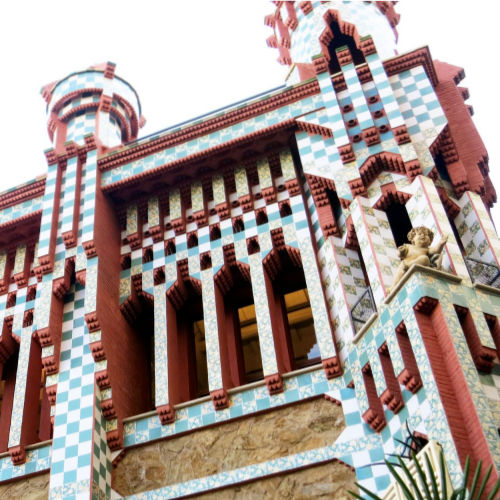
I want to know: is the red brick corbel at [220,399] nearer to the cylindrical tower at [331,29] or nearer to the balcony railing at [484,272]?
the balcony railing at [484,272]

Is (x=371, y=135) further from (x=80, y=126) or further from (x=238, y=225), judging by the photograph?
(x=80, y=126)

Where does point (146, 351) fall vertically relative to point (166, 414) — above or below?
above

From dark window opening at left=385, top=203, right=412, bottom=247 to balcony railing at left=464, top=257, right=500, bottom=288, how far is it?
2.09 metres

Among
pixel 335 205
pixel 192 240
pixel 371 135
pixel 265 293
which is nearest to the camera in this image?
pixel 265 293

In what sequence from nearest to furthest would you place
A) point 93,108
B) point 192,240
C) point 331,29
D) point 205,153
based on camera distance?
1. point 192,240
2. point 205,153
3. point 331,29
4. point 93,108

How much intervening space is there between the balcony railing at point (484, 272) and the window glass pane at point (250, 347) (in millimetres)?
4916

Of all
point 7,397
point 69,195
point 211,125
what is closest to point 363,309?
point 211,125

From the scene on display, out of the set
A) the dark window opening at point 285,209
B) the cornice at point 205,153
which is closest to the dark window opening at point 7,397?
the cornice at point 205,153

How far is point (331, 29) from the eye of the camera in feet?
54.7

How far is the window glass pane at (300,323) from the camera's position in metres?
14.4

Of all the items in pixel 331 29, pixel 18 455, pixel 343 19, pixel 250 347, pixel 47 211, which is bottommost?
pixel 18 455

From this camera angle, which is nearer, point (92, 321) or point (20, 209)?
point (92, 321)

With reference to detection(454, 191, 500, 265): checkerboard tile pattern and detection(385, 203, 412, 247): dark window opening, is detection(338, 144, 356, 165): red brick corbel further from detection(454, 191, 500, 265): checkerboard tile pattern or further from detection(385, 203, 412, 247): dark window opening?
detection(454, 191, 500, 265): checkerboard tile pattern

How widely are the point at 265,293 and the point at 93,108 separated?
6677 millimetres
